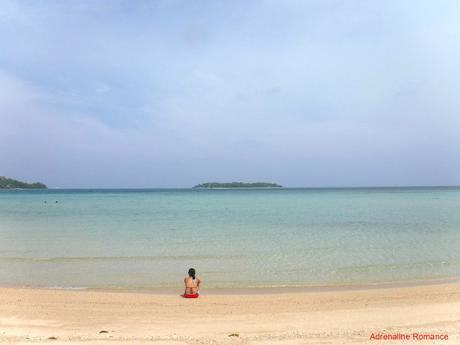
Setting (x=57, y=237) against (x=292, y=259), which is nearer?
(x=292, y=259)

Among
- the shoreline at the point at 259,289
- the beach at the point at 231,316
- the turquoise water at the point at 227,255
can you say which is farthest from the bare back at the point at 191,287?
the turquoise water at the point at 227,255

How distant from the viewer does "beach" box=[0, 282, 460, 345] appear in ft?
27.5

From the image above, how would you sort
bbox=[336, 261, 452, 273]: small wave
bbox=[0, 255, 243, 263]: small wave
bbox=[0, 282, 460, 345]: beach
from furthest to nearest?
bbox=[0, 255, 243, 263]: small wave → bbox=[336, 261, 452, 273]: small wave → bbox=[0, 282, 460, 345]: beach

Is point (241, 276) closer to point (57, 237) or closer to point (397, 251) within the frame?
point (397, 251)

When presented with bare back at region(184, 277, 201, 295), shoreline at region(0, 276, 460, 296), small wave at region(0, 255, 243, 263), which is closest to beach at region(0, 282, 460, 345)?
shoreline at region(0, 276, 460, 296)

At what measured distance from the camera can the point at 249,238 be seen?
82.7ft

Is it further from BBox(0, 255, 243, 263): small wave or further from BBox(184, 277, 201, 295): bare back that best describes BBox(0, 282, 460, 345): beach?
BBox(0, 255, 243, 263): small wave

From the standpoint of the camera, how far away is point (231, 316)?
10.4m

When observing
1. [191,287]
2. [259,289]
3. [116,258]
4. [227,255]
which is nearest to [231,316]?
[191,287]

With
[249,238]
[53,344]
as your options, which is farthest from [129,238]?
[53,344]

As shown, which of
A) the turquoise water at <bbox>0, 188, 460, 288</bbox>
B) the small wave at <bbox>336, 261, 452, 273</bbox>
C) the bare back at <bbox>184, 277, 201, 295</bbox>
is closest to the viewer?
the bare back at <bbox>184, 277, 201, 295</bbox>

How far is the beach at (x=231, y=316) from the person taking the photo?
8.38m

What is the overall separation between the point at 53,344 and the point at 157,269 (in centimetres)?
895

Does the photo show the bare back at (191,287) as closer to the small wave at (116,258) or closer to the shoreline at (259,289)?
the shoreline at (259,289)
